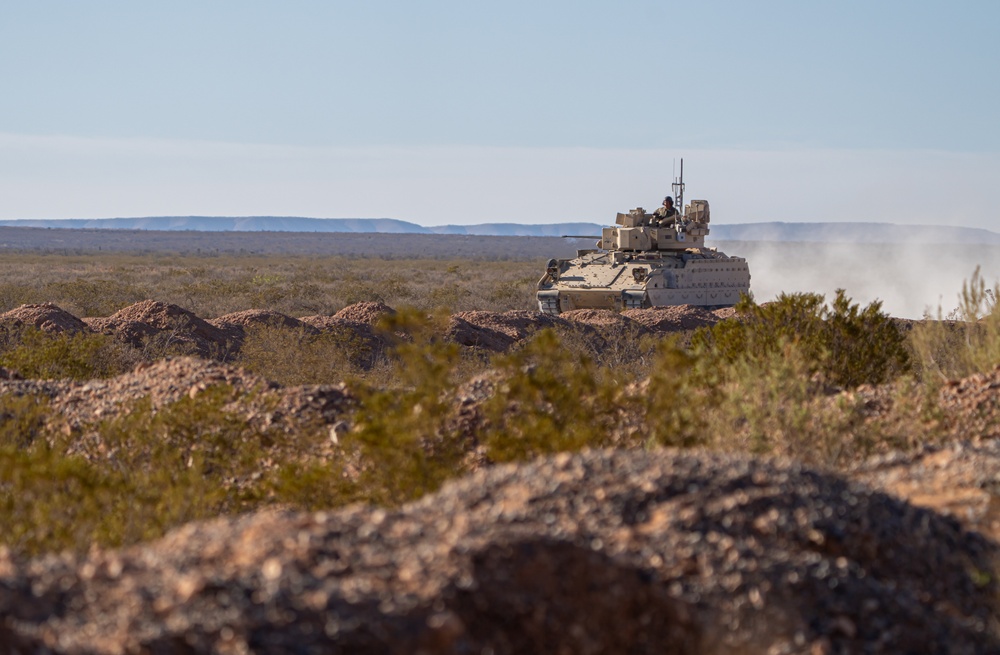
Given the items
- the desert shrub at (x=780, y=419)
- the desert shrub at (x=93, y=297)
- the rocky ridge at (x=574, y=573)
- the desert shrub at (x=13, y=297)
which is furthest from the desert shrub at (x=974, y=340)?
the desert shrub at (x=13, y=297)

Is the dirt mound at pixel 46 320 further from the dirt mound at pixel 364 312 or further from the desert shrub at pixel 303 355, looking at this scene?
the dirt mound at pixel 364 312

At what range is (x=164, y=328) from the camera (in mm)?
21547

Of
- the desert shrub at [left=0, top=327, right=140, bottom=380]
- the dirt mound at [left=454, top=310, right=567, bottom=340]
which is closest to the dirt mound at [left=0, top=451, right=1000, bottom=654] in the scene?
the desert shrub at [left=0, top=327, right=140, bottom=380]

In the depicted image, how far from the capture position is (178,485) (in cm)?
756

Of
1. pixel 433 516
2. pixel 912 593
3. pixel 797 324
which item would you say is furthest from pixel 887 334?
pixel 433 516

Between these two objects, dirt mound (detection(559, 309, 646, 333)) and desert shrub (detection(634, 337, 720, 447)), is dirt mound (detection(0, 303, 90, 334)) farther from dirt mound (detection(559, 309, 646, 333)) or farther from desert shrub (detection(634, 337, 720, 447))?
desert shrub (detection(634, 337, 720, 447))

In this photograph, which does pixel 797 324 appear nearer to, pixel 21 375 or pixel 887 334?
pixel 887 334

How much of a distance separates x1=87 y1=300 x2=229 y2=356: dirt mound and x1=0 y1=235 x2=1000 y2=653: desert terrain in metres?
8.08

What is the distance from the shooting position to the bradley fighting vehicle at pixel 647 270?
2656 cm

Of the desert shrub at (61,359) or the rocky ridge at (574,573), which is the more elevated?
the rocky ridge at (574,573)

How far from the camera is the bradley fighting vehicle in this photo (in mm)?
26562

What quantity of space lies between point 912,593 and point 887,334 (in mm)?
8172

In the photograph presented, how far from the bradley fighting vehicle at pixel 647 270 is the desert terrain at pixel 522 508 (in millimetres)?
13116

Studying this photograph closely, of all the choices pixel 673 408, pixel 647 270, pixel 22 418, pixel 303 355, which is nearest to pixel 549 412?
pixel 673 408
